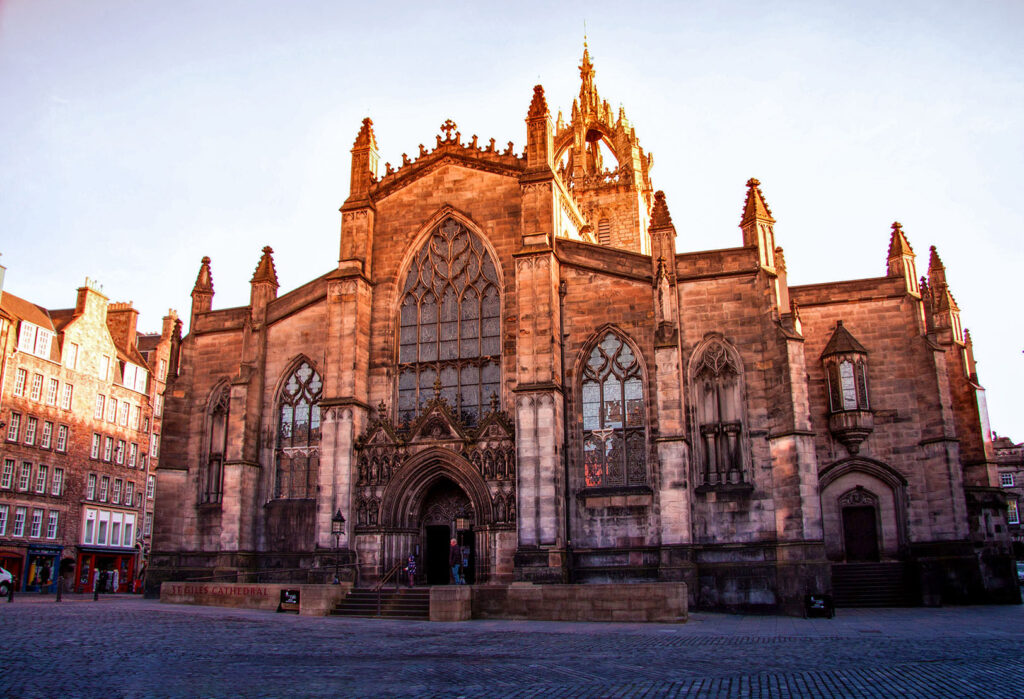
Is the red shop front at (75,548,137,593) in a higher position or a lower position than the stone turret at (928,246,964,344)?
lower

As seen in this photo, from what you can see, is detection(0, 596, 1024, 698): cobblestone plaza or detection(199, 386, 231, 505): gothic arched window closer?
detection(0, 596, 1024, 698): cobblestone plaza

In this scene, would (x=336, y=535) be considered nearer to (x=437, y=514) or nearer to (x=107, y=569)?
(x=437, y=514)

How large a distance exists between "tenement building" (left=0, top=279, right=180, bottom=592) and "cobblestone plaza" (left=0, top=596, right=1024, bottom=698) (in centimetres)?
2381

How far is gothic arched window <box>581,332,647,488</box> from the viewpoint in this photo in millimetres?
26016

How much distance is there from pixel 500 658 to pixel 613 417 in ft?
45.9

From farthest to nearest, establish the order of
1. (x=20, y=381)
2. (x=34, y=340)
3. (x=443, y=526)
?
1. (x=34, y=340)
2. (x=20, y=381)
3. (x=443, y=526)

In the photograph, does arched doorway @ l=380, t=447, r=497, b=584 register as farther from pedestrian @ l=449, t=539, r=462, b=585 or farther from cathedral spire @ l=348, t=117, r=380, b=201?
cathedral spire @ l=348, t=117, r=380, b=201

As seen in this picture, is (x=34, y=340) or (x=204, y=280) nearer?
(x=204, y=280)

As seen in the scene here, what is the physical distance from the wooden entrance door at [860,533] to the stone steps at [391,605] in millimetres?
14155

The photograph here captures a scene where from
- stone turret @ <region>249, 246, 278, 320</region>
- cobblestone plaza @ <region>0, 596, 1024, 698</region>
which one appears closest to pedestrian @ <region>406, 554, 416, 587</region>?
cobblestone plaza @ <region>0, 596, 1024, 698</region>

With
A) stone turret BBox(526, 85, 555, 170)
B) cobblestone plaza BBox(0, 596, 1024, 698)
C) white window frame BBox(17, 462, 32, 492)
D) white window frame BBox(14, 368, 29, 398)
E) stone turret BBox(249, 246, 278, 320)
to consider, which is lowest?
cobblestone plaza BBox(0, 596, 1024, 698)

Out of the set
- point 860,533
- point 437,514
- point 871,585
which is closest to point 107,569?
point 437,514

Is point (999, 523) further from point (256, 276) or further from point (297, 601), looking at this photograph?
point (256, 276)

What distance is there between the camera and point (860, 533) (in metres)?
27.8
